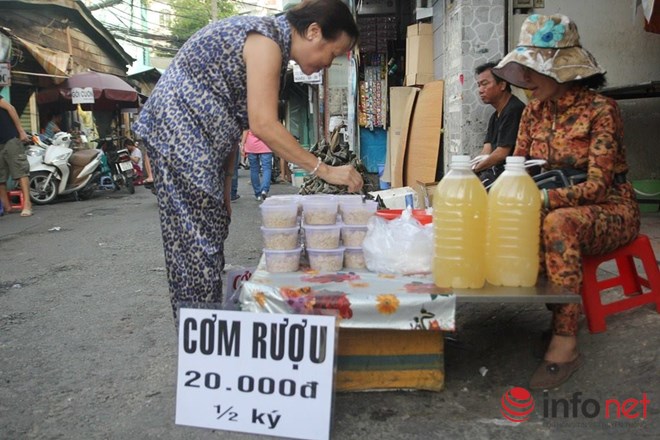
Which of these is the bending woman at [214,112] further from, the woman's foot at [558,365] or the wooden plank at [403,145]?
the wooden plank at [403,145]

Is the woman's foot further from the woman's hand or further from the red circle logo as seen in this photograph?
the woman's hand

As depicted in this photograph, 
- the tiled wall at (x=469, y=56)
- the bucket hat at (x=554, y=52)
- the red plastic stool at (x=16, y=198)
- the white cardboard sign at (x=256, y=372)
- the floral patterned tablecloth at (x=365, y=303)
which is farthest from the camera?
the red plastic stool at (x=16, y=198)

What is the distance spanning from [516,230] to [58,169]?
34.5 feet

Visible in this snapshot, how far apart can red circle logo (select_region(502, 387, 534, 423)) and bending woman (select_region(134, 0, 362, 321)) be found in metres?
1.16

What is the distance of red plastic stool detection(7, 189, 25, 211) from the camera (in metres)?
10.3

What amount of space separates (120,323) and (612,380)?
9.65 ft

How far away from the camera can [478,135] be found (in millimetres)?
6164

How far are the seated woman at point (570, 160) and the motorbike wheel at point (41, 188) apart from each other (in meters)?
10.1

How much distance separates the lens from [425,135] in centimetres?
759

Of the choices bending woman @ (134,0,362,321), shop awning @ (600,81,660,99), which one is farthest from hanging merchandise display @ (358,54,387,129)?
bending woman @ (134,0,362,321)

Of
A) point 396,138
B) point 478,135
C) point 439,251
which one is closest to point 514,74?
point 439,251

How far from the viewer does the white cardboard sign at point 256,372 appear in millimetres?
2162

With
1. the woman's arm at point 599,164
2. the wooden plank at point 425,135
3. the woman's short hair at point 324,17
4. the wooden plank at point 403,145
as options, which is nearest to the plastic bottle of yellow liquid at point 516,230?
the woman's arm at point 599,164

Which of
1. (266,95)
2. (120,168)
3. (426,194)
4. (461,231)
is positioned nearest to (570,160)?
(461,231)
